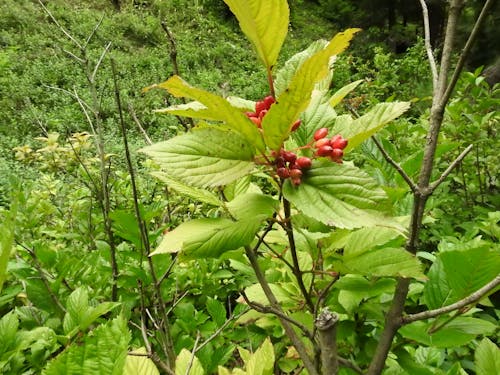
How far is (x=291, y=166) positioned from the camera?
517 millimetres

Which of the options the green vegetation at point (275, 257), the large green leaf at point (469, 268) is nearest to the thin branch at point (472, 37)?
the green vegetation at point (275, 257)

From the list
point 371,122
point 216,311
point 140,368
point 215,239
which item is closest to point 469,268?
point 371,122

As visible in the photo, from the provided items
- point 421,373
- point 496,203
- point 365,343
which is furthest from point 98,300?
point 496,203

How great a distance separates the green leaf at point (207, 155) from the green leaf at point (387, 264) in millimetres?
227

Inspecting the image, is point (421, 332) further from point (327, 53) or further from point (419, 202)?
point (327, 53)

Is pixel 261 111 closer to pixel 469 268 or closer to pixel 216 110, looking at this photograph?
pixel 216 110

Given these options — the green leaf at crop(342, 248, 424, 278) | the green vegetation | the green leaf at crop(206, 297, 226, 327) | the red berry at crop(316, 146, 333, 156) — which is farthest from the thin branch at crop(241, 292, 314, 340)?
the green leaf at crop(206, 297, 226, 327)

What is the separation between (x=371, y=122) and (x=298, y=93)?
0.13 meters

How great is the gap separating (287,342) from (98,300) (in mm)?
563

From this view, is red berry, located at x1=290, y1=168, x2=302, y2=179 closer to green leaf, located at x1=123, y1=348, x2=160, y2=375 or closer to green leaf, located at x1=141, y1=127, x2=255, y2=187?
green leaf, located at x1=141, y1=127, x2=255, y2=187

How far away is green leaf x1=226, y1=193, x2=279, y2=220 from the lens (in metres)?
0.54

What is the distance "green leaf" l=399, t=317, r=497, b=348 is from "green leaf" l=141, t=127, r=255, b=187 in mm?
465

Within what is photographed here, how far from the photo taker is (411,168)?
2.64 feet

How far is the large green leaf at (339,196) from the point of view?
456mm
